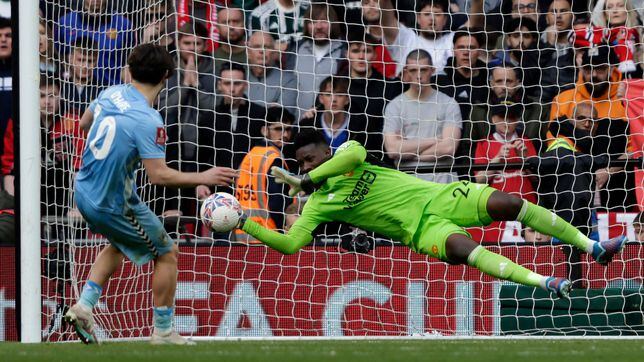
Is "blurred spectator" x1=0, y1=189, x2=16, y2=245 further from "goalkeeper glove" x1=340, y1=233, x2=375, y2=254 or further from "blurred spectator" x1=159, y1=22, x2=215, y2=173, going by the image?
"goalkeeper glove" x1=340, y1=233, x2=375, y2=254

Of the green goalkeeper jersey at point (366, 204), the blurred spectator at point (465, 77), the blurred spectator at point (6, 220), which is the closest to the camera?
the green goalkeeper jersey at point (366, 204)

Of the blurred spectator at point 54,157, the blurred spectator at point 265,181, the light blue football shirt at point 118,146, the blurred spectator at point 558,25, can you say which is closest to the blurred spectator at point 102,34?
the blurred spectator at point 54,157

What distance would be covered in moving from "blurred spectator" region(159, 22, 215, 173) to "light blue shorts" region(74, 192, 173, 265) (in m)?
2.83

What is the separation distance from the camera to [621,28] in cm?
1056

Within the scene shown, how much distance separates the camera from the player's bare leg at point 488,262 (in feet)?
26.7

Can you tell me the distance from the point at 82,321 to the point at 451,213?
9.72 ft

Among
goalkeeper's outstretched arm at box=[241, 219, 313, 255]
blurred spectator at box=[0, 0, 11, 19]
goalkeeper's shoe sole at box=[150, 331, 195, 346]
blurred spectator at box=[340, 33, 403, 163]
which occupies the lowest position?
goalkeeper's shoe sole at box=[150, 331, 195, 346]

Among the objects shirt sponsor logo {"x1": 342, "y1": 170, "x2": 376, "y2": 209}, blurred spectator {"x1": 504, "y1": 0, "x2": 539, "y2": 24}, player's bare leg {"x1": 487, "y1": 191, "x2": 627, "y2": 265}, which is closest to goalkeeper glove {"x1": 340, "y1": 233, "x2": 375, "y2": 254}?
shirt sponsor logo {"x1": 342, "y1": 170, "x2": 376, "y2": 209}

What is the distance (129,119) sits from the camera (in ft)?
23.7

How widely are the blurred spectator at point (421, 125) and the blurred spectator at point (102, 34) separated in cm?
245

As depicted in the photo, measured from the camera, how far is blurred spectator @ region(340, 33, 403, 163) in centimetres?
1073

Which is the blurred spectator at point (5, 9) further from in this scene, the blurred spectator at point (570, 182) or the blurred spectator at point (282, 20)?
the blurred spectator at point (570, 182)

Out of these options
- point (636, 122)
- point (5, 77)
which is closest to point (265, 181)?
point (5, 77)

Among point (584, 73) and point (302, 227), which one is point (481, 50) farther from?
point (302, 227)
